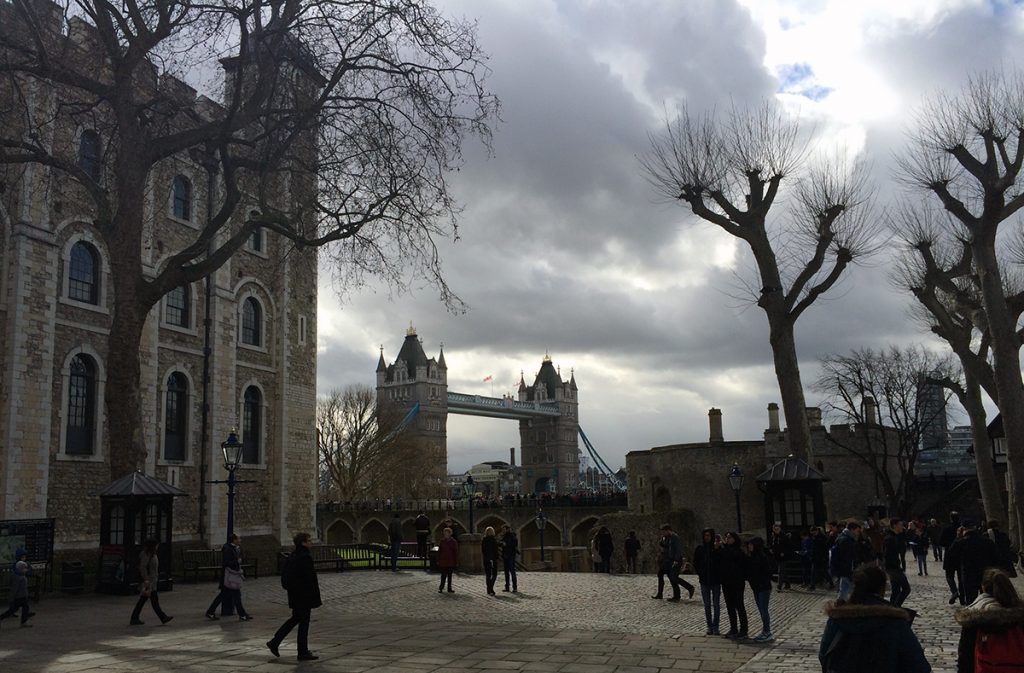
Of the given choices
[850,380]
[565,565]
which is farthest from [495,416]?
[565,565]

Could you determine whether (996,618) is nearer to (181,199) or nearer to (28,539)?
(28,539)

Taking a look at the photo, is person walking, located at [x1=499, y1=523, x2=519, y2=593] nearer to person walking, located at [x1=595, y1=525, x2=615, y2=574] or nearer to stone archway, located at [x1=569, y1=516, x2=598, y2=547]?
person walking, located at [x1=595, y1=525, x2=615, y2=574]

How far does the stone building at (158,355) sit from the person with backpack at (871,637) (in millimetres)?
14239

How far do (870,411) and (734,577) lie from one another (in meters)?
32.3

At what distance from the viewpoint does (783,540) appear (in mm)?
17234

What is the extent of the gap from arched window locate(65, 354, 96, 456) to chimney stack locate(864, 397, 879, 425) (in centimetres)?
3104

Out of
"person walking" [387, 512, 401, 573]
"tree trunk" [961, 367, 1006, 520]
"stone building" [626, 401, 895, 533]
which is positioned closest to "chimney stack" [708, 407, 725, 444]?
"stone building" [626, 401, 895, 533]

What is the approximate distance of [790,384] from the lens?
787 inches

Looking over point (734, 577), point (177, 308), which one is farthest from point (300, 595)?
point (177, 308)

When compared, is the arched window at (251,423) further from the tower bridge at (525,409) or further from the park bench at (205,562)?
the tower bridge at (525,409)

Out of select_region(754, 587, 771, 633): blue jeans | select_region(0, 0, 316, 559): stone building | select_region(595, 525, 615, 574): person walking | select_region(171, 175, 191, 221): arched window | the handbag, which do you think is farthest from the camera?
select_region(595, 525, 615, 574): person walking

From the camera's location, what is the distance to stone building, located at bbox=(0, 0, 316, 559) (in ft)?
62.8

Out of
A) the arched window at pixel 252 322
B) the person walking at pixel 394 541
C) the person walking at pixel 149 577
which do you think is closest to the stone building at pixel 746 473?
the person walking at pixel 394 541

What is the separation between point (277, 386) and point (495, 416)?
130182mm
